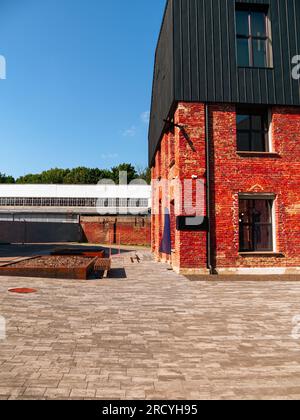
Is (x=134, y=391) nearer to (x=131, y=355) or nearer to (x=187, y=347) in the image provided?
(x=131, y=355)

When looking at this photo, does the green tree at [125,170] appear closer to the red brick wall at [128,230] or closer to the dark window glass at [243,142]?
the red brick wall at [128,230]

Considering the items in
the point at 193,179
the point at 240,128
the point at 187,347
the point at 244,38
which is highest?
the point at 244,38

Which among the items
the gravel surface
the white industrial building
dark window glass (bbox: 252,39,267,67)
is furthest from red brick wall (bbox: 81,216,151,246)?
dark window glass (bbox: 252,39,267,67)

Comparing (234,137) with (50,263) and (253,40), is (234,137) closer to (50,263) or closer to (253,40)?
(253,40)

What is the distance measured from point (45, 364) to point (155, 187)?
17897 millimetres

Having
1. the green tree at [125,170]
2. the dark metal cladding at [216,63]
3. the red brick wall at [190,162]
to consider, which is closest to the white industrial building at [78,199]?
the green tree at [125,170]

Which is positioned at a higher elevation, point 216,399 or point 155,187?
point 155,187

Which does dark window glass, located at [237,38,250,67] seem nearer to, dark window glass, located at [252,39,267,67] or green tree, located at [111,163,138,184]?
dark window glass, located at [252,39,267,67]

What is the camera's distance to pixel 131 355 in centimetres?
A: 452

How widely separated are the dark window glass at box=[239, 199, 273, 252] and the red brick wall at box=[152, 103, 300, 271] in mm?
349

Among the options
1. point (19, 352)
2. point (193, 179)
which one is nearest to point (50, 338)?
point (19, 352)

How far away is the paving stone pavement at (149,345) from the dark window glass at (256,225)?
13.3ft

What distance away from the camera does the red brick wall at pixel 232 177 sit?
12477 mm
